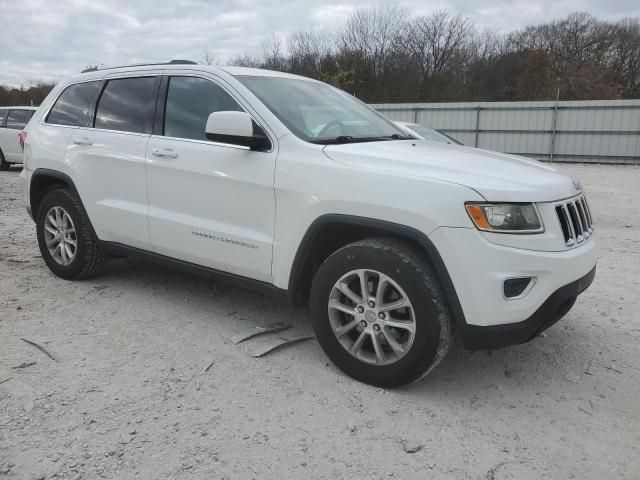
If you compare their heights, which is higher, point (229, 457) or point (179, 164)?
point (179, 164)

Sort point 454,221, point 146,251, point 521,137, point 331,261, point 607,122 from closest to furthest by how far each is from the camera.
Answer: point 454,221 → point 331,261 → point 146,251 → point 607,122 → point 521,137

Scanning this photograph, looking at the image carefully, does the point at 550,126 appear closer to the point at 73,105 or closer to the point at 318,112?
the point at 318,112

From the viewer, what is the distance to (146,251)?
163 inches

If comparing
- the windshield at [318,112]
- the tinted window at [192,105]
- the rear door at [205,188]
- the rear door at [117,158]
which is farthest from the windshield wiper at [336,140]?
the rear door at [117,158]

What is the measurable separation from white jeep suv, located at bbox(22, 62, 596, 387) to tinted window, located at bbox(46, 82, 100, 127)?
3 cm

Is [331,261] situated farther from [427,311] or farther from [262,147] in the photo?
[262,147]

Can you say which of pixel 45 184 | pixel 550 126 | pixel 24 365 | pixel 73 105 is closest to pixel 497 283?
pixel 24 365

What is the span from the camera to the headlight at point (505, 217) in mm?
2646

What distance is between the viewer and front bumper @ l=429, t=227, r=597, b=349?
8.64 ft

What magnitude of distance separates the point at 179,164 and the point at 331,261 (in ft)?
4.47

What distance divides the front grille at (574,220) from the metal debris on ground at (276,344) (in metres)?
1.77

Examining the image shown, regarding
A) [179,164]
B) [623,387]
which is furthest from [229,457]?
[623,387]

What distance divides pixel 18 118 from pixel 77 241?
12341 millimetres

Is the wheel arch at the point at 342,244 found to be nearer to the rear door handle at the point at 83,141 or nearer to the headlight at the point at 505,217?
the headlight at the point at 505,217
